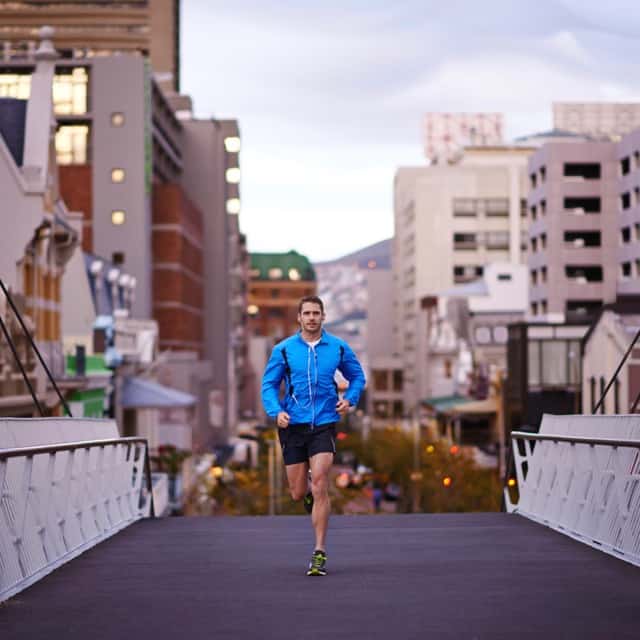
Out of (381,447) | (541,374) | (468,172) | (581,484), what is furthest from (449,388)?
(581,484)

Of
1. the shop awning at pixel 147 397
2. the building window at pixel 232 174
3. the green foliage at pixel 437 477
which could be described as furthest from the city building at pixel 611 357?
the building window at pixel 232 174

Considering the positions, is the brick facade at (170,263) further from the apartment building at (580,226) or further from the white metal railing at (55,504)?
the white metal railing at (55,504)

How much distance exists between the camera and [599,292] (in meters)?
105

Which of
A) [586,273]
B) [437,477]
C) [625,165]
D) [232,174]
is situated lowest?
[437,477]

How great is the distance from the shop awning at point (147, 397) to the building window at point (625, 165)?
4670cm

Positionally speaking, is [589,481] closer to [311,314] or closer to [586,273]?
[311,314]

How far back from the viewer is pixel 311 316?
1152 centimetres

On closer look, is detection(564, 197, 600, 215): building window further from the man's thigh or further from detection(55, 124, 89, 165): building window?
the man's thigh

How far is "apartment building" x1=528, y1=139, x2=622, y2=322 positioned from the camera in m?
104

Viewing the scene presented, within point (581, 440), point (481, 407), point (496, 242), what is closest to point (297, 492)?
point (581, 440)

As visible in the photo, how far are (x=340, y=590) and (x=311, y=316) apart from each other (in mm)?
2124

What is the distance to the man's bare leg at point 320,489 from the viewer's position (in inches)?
453

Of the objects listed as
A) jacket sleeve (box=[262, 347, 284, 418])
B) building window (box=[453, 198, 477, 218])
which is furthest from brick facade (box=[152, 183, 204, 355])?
jacket sleeve (box=[262, 347, 284, 418])

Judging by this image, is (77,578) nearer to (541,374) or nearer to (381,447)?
(541,374)
